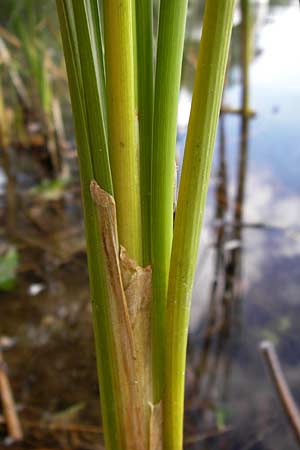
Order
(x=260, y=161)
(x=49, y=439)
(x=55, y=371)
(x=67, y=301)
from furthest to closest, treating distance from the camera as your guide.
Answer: (x=260, y=161) < (x=67, y=301) < (x=55, y=371) < (x=49, y=439)

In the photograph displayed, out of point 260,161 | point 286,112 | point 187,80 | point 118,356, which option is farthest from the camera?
point 187,80

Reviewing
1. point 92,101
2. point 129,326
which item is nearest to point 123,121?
point 92,101

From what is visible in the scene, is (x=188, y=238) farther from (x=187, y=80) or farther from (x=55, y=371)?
(x=187, y=80)

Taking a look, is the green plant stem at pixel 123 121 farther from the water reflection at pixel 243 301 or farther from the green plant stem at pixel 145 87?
the water reflection at pixel 243 301

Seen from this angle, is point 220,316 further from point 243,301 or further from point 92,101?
point 92,101

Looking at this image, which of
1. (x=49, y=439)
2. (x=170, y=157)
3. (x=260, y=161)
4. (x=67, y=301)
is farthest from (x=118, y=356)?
(x=260, y=161)

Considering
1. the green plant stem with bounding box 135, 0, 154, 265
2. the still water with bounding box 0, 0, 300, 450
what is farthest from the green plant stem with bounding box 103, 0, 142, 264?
the still water with bounding box 0, 0, 300, 450

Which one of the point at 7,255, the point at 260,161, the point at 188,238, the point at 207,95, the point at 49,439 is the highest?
the point at 207,95

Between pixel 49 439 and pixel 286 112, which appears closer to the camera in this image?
pixel 49 439
